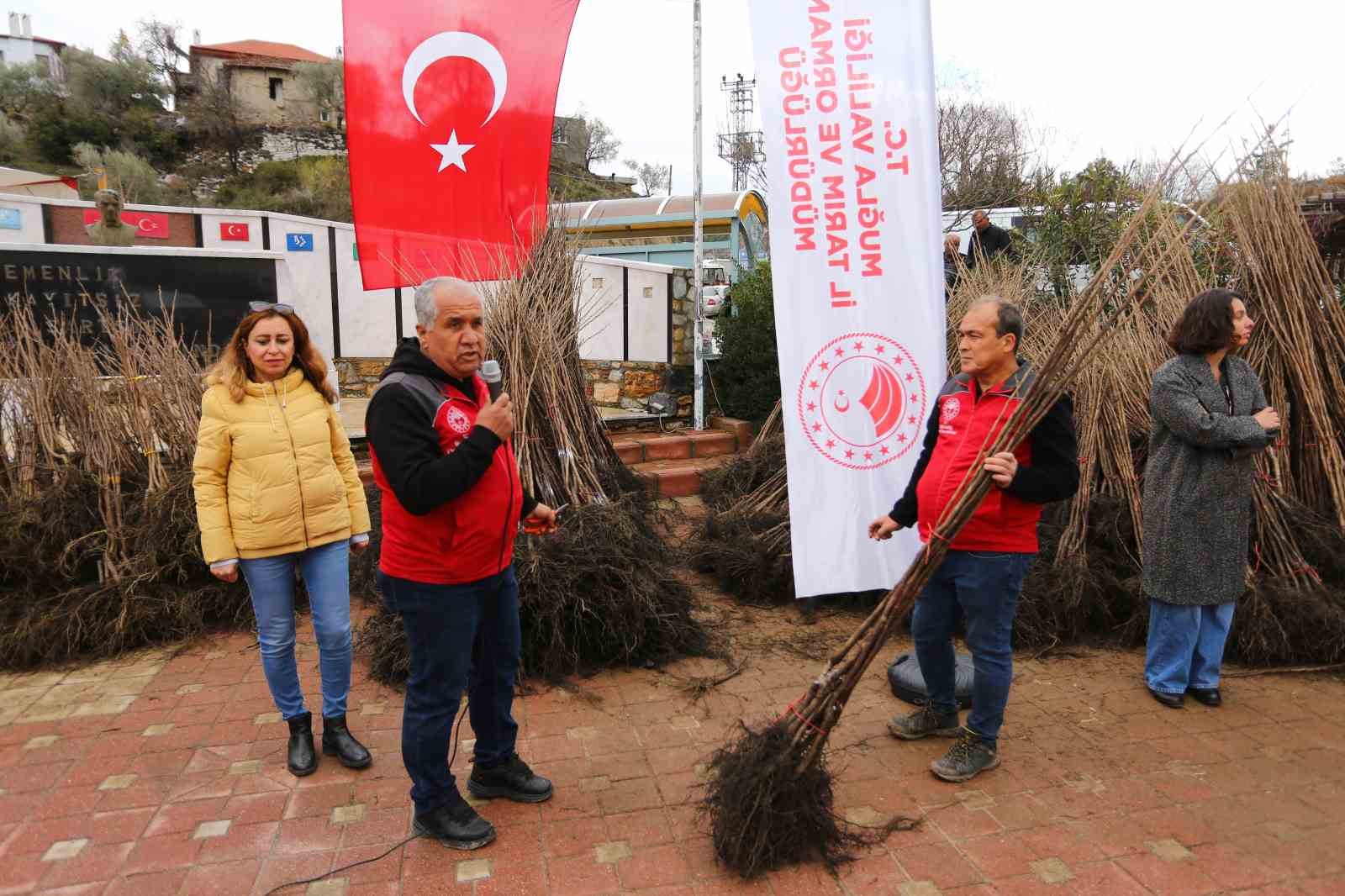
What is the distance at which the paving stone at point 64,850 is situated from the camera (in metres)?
2.36

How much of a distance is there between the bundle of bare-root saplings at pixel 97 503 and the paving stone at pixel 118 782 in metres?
1.21

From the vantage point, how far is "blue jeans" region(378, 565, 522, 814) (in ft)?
7.34

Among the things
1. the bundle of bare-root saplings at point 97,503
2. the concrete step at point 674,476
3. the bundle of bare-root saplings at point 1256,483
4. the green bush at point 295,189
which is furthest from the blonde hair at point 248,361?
the green bush at point 295,189

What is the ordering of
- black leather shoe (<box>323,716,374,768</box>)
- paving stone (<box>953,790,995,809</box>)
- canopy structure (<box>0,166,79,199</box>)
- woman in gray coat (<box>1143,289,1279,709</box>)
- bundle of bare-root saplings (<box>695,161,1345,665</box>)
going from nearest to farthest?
paving stone (<box>953,790,995,809</box>), black leather shoe (<box>323,716,374,768</box>), woman in gray coat (<box>1143,289,1279,709</box>), bundle of bare-root saplings (<box>695,161,1345,665</box>), canopy structure (<box>0,166,79,199</box>)

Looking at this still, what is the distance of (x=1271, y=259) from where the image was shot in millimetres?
4016

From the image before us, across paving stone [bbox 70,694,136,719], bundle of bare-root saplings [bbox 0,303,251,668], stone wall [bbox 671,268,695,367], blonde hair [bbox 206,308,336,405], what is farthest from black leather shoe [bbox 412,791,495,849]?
stone wall [bbox 671,268,695,367]

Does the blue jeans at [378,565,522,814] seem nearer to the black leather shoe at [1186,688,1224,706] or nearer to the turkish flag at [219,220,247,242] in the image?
the black leather shoe at [1186,688,1224,706]

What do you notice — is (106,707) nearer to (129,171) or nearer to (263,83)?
(129,171)

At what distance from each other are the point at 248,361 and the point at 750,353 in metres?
4.44

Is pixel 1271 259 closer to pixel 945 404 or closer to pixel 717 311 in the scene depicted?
pixel 945 404

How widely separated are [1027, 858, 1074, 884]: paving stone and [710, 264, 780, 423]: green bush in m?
4.45

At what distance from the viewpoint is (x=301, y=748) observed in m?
2.85

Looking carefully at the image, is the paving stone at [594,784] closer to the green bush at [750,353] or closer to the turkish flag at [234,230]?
the green bush at [750,353]

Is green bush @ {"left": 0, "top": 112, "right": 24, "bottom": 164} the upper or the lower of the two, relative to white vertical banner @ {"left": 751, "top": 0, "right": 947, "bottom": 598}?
upper
